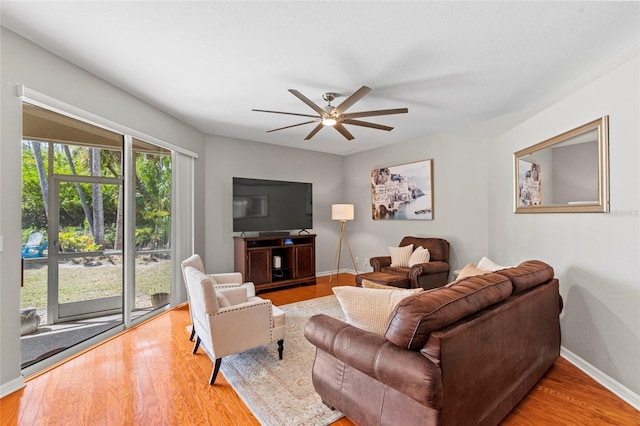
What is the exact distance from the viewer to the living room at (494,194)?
2109 millimetres

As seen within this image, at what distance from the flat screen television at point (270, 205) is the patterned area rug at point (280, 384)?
2423mm

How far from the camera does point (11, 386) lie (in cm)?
213

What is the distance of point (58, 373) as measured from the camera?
2400 millimetres

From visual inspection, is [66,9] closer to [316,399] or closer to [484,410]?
[316,399]

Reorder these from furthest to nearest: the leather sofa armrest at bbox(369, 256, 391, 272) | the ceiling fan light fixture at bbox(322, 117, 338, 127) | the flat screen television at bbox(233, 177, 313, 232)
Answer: the flat screen television at bbox(233, 177, 313, 232) → the leather sofa armrest at bbox(369, 256, 391, 272) → the ceiling fan light fixture at bbox(322, 117, 338, 127)

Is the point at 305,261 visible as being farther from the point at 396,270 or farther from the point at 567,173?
the point at 567,173

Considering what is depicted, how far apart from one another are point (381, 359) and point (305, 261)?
4074mm

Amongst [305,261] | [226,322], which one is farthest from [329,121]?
[305,261]

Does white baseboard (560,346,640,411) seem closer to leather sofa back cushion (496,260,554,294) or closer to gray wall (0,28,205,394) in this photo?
leather sofa back cushion (496,260,554,294)

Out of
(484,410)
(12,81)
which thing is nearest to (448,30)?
(484,410)

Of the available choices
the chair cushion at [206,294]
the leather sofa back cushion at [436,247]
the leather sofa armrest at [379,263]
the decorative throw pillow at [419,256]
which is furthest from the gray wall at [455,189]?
the chair cushion at [206,294]

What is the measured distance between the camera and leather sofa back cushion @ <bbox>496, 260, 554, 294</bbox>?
75.9 inches

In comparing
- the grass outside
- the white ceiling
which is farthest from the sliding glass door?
the white ceiling

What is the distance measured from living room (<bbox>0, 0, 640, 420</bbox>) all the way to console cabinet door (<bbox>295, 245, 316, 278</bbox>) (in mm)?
1194
